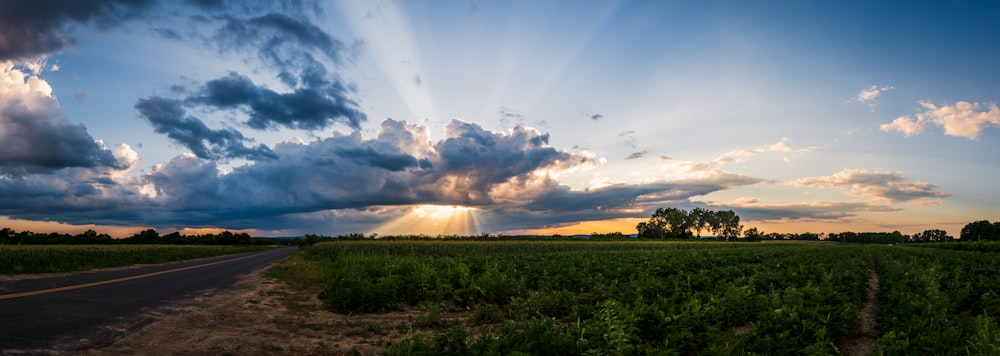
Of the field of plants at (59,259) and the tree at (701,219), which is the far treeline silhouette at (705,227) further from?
the field of plants at (59,259)

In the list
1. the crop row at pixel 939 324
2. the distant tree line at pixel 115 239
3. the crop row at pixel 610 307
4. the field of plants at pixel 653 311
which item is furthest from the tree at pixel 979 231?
the distant tree line at pixel 115 239

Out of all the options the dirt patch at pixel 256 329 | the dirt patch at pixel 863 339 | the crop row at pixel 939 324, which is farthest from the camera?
the dirt patch at pixel 863 339

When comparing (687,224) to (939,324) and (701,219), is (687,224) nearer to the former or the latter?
(701,219)

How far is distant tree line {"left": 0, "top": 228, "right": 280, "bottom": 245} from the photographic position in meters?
76.9

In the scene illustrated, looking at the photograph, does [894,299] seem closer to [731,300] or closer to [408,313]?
[731,300]

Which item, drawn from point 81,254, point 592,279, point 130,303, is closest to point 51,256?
point 81,254

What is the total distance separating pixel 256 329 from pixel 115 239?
114 meters

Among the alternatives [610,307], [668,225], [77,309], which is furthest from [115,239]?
[668,225]

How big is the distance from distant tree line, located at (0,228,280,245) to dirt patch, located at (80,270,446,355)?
81.9 metres

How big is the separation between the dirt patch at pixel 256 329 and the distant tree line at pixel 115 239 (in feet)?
269

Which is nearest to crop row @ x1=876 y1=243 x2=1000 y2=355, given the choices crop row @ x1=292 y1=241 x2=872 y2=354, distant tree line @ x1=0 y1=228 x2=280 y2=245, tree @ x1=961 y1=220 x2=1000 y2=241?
crop row @ x1=292 y1=241 x2=872 y2=354

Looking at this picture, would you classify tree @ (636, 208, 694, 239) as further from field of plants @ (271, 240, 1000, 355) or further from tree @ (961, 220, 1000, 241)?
field of plants @ (271, 240, 1000, 355)

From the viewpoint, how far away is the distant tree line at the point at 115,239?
7694 centimetres

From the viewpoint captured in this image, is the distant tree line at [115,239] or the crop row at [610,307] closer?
the crop row at [610,307]
